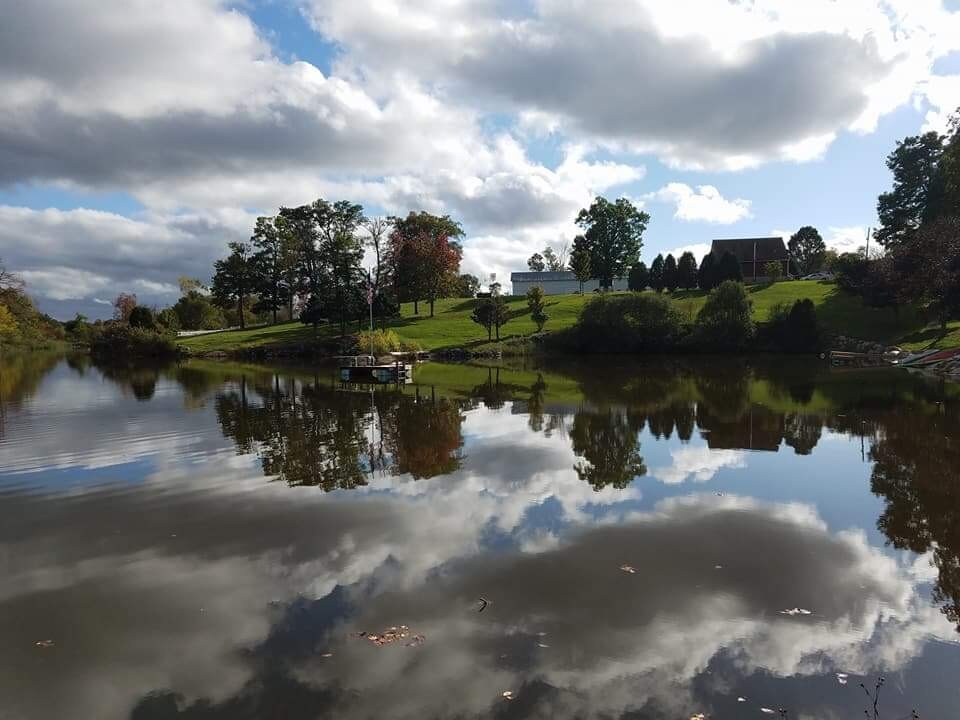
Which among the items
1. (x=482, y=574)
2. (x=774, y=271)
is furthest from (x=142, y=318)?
(x=774, y=271)

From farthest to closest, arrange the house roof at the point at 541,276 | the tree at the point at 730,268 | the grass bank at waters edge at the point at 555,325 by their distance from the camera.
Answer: the house roof at the point at 541,276
the tree at the point at 730,268
the grass bank at waters edge at the point at 555,325

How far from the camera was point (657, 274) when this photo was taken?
8219cm

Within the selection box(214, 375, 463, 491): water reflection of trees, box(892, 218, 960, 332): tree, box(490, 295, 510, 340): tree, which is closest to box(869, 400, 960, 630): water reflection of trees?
box(214, 375, 463, 491): water reflection of trees

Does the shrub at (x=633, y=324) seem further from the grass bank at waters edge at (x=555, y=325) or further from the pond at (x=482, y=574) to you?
the pond at (x=482, y=574)

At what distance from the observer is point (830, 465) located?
13234 millimetres

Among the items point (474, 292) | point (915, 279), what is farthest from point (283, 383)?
point (474, 292)

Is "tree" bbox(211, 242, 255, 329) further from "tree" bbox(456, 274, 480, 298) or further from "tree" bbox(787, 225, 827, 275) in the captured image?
"tree" bbox(787, 225, 827, 275)

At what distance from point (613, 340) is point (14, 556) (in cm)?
5231

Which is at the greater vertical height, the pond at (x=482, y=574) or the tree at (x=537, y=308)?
the tree at (x=537, y=308)

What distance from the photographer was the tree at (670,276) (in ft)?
262

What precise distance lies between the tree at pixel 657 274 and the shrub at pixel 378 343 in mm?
42753

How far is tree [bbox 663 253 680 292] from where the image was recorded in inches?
3147

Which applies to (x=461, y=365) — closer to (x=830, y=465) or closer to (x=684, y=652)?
(x=830, y=465)

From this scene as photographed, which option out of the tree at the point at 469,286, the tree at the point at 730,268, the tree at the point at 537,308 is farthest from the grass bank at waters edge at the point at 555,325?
the tree at the point at 469,286
